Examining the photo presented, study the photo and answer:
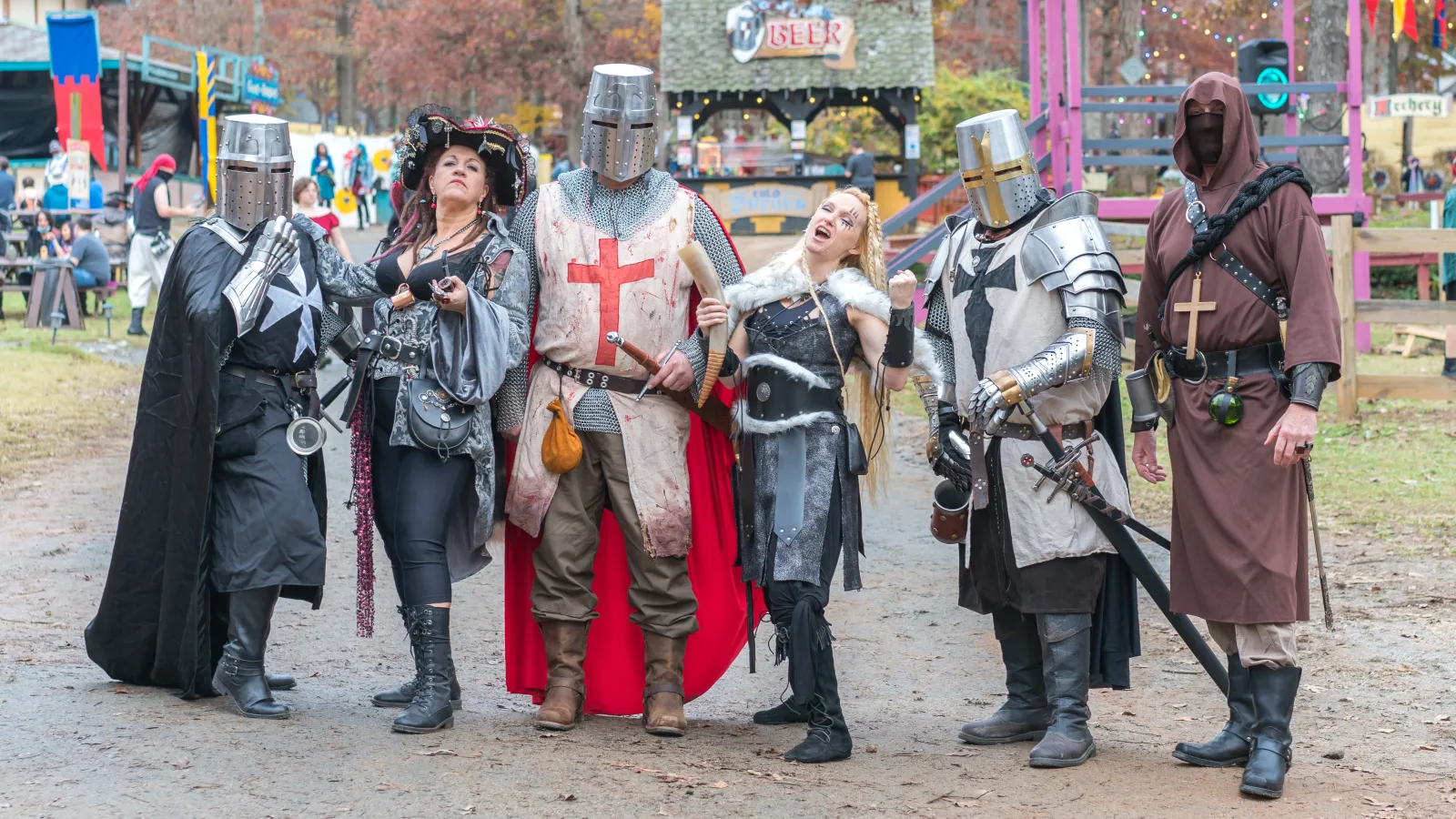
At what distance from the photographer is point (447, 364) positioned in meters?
4.48

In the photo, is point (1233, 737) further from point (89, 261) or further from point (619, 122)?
point (89, 261)

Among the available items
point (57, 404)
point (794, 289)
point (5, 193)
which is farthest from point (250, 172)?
point (5, 193)

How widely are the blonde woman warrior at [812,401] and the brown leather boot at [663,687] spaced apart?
358 mm

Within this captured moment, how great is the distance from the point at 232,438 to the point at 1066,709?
2466 mm

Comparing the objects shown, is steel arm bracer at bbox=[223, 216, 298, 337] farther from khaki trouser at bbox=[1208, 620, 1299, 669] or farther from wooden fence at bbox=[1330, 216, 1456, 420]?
wooden fence at bbox=[1330, 216, 1456, 420]

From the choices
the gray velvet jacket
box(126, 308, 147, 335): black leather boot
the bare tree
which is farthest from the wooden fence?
box(126, 308, 147, 335): black leather boot

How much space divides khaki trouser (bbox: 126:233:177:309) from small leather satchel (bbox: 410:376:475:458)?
1131cm

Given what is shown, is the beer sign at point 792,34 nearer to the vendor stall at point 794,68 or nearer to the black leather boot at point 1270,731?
the vendor stall at point 794,68

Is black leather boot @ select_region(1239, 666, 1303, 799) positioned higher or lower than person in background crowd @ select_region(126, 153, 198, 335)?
lower

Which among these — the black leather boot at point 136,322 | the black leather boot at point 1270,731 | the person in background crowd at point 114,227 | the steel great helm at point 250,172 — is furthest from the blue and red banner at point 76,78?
the black leather boot at point 1270,731

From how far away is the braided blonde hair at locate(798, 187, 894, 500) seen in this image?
15.0ft

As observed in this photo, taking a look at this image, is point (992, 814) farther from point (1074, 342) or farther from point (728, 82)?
point (728, 82)

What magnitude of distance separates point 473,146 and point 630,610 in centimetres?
149

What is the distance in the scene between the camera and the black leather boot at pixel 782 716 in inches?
189
